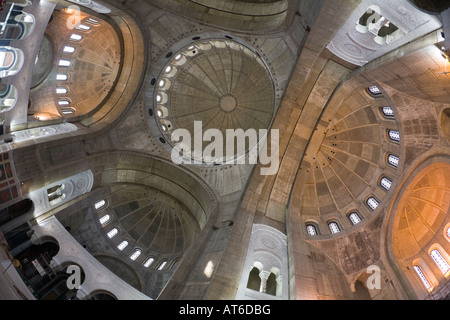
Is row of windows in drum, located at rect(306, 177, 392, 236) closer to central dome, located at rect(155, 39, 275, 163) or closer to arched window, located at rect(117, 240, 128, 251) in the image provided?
central dome, located at rect(155, 39, 275, 163)

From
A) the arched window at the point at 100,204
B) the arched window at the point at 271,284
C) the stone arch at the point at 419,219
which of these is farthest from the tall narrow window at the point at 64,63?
the stone arch at the point at 419,219

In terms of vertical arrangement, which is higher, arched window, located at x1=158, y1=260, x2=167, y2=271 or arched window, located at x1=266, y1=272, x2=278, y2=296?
arched window, located at x1=266, y1=272, x2=278, y2=296

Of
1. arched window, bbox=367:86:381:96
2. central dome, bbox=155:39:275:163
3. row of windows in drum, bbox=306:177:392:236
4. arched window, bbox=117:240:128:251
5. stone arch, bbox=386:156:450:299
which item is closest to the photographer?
stone arch, bbox=386:156:450:299

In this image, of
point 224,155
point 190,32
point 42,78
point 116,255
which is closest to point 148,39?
point 190,32

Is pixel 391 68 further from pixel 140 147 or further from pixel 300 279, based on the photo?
pixel 140 147

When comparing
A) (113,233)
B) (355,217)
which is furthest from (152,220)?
(355,217)

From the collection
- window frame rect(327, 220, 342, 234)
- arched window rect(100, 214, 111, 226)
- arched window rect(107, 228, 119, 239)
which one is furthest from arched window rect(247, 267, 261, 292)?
arched window rect(100, 214, 111, 226)

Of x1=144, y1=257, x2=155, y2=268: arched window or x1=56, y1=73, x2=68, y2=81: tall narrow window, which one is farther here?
x1=144, y1=257, x2=155, y2=268: arched window

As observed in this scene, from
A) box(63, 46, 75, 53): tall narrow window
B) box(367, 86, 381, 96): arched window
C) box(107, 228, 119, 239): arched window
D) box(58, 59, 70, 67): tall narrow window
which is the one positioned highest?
box(63, 46, 75, 53): tall narrow window
